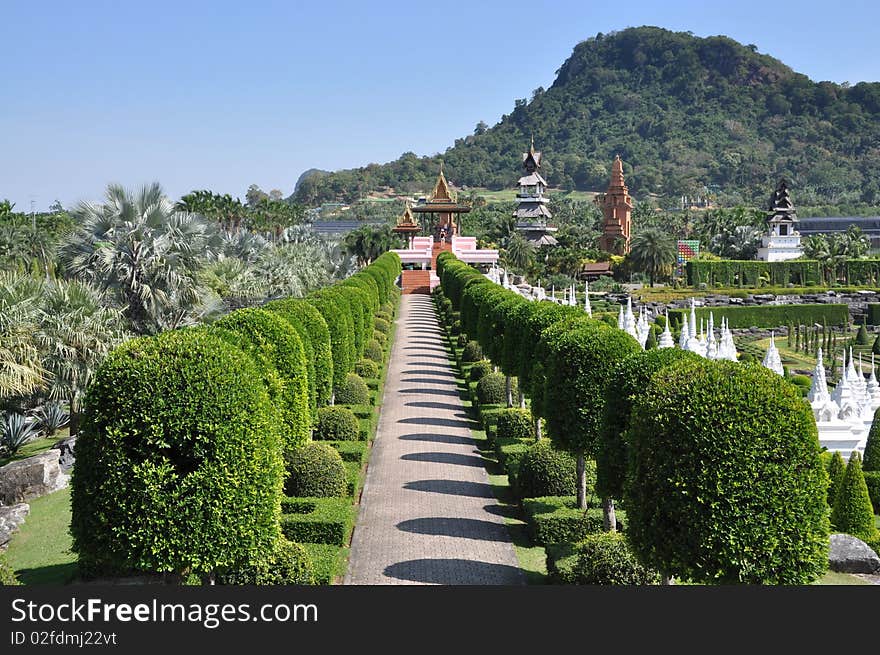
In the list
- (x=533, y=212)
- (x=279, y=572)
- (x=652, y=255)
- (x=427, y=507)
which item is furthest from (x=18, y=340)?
(x=533, y=212)

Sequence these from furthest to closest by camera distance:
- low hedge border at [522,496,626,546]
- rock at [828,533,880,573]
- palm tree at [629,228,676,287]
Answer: palm tree at [629,228,676,287] → low hedge border at [522,496,626,546] → rock at [828,533,880,573]

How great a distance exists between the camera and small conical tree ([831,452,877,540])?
56.2ft

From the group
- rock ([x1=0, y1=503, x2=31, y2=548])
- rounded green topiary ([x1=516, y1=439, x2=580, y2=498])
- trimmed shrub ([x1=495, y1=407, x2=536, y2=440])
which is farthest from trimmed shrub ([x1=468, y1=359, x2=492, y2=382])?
rock ([x1=0, y1=503, x2=31, y2=548])

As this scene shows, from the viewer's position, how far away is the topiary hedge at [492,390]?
28656 mm

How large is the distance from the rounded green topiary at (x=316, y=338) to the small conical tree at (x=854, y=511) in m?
10.8

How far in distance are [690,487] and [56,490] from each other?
49.1 feet

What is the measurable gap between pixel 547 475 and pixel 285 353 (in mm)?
5562

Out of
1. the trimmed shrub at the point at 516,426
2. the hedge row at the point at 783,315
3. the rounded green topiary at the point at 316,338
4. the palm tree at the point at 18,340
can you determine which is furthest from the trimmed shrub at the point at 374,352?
the hedge row at the point at 783,315

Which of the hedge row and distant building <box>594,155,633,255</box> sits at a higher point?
distant building <box>594,155,633,255</box>

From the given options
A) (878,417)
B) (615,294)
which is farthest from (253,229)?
(878,417)

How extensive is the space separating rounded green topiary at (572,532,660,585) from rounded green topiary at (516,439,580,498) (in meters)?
4.80

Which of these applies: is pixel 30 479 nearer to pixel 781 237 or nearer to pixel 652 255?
pixel 652 255

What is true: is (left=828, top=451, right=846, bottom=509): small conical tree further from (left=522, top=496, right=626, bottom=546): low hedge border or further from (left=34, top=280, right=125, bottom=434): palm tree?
(left=34, top=280, right=125, bottom=434): palm tree

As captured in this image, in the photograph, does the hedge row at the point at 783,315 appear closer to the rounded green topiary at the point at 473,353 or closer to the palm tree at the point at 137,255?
the rounded green topiary at the point at 473,353
